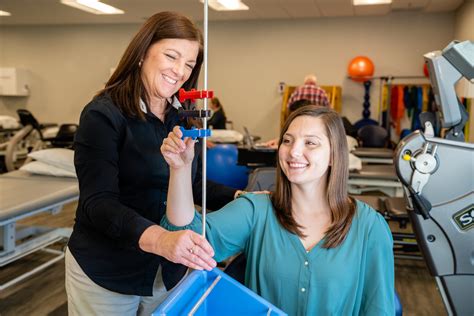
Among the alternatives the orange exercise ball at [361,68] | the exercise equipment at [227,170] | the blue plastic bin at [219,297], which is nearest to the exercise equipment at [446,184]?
the blue plastic bin at [219,297]

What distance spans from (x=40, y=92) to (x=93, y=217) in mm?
9194

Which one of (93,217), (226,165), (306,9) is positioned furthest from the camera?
(306,9)

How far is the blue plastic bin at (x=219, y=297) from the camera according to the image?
885mm

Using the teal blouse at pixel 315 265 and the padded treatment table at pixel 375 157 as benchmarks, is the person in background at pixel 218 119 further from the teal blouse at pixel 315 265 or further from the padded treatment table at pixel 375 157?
the teal blouse at pixel 315 265

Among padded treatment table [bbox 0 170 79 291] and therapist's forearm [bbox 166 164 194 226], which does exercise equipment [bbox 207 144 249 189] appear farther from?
therapist's forearm [bbox 166 164 194 226]

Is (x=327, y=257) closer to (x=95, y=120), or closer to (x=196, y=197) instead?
(x=196, y=197)

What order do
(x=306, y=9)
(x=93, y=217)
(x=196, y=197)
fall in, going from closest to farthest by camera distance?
(x=93, y=217)
(x=196, y=197)
(x=306, y=9)

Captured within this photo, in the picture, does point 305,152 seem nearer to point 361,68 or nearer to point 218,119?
point 218,119

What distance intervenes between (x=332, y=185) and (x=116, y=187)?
0.59 metres

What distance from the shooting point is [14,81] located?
9008mm

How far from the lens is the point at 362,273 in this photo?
3.87ft

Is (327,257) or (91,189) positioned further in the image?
(327,257)

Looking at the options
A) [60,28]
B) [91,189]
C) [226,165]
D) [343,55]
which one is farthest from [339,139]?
[60,28]

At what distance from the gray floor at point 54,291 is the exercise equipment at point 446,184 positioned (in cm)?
81
